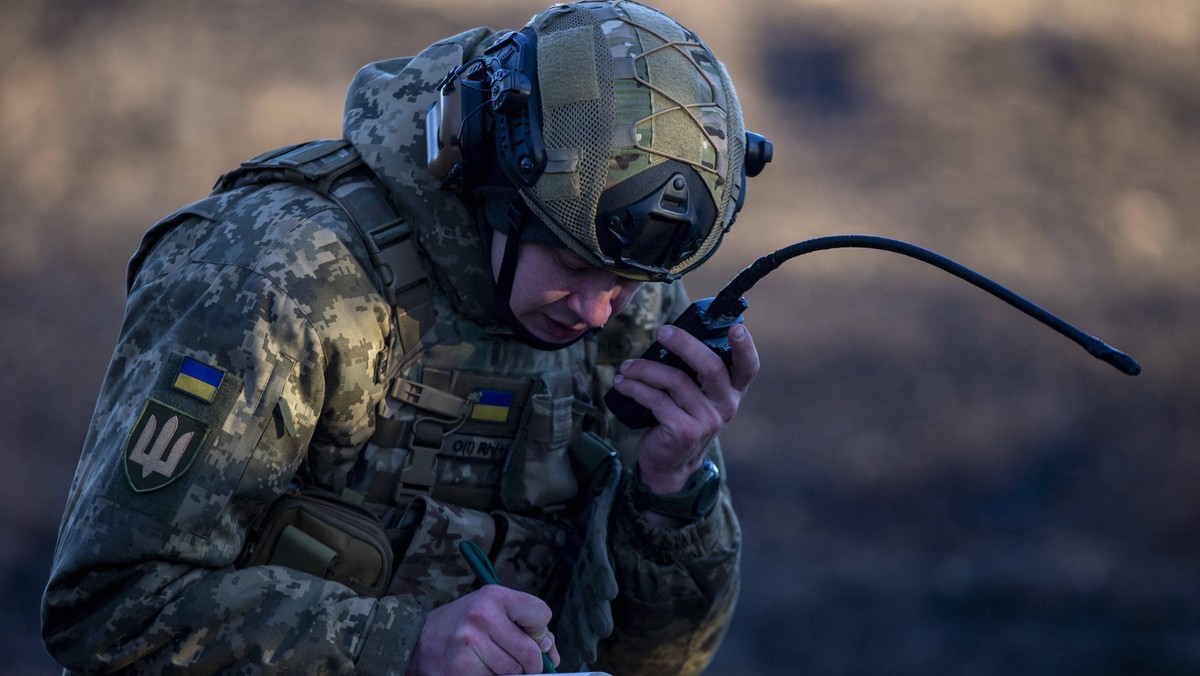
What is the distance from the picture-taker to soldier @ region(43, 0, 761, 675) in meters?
2.30

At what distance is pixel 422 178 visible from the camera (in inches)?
105

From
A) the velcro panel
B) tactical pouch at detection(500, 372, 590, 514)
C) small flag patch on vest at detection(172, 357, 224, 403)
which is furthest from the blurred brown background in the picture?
the velcro panel

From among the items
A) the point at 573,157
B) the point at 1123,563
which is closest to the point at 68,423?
the point at 573,157

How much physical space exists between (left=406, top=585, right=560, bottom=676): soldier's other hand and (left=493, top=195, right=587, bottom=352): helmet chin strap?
23.7 inches

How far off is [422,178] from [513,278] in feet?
0.99

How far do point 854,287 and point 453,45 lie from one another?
14.7ft

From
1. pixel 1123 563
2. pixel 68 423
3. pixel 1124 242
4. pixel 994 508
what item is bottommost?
pixel 1123 563

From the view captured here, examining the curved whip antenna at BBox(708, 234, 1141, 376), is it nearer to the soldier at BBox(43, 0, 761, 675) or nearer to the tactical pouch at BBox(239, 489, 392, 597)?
the soldier at BBox(43, 0, 761, 675)

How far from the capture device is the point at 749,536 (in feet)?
20.5

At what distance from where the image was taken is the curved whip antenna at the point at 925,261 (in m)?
2.16

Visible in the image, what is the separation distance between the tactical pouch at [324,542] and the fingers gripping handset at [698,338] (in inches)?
24.2

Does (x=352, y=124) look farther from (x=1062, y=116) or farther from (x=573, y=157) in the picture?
(x=1062, y=116)

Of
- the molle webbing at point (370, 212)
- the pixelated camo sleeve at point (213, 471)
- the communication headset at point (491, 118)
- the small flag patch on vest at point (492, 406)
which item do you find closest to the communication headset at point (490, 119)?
the communication headset at point (491, 118)

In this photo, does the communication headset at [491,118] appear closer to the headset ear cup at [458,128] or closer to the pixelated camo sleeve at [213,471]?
the headset ear cup at [458,128]
